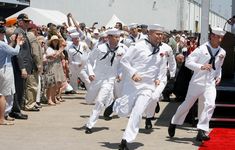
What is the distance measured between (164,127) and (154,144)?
6.55ft

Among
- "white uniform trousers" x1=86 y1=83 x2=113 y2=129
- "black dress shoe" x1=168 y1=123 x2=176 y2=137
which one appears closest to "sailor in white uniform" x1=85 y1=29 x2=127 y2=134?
"white uniform trousers" x1=86 y1=83 x2=113 y2=129

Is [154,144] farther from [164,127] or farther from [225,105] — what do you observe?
[225,105]

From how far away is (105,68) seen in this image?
1055 centimetres

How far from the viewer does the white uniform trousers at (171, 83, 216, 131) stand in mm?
9375

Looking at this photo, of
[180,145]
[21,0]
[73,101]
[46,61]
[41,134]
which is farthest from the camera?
[21,0]

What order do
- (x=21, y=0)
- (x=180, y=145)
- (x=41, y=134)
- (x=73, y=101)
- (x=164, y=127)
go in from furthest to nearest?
(x=21, y=0) < (x=73, y=101) < (x=164, y=127) < (x=41, y=134) < (x=180, y=145)

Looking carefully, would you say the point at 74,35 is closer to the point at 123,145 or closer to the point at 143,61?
the point at 143,61

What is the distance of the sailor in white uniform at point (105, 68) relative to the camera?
10.3 metres

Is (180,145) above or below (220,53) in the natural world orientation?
below

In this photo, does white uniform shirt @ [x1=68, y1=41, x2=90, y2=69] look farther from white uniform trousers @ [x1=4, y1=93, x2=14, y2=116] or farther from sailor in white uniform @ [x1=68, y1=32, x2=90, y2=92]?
white uniform trousers @ [x1=4, y1=93, x2=14, y2=116]

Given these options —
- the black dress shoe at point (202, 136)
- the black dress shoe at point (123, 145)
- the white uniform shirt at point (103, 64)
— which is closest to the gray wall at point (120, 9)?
the white uniform shirt at point (103, 64)

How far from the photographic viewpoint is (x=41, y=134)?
32.6 feet

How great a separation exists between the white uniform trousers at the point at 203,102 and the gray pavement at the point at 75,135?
356mm

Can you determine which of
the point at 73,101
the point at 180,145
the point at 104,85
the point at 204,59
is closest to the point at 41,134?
the point at 104,85
